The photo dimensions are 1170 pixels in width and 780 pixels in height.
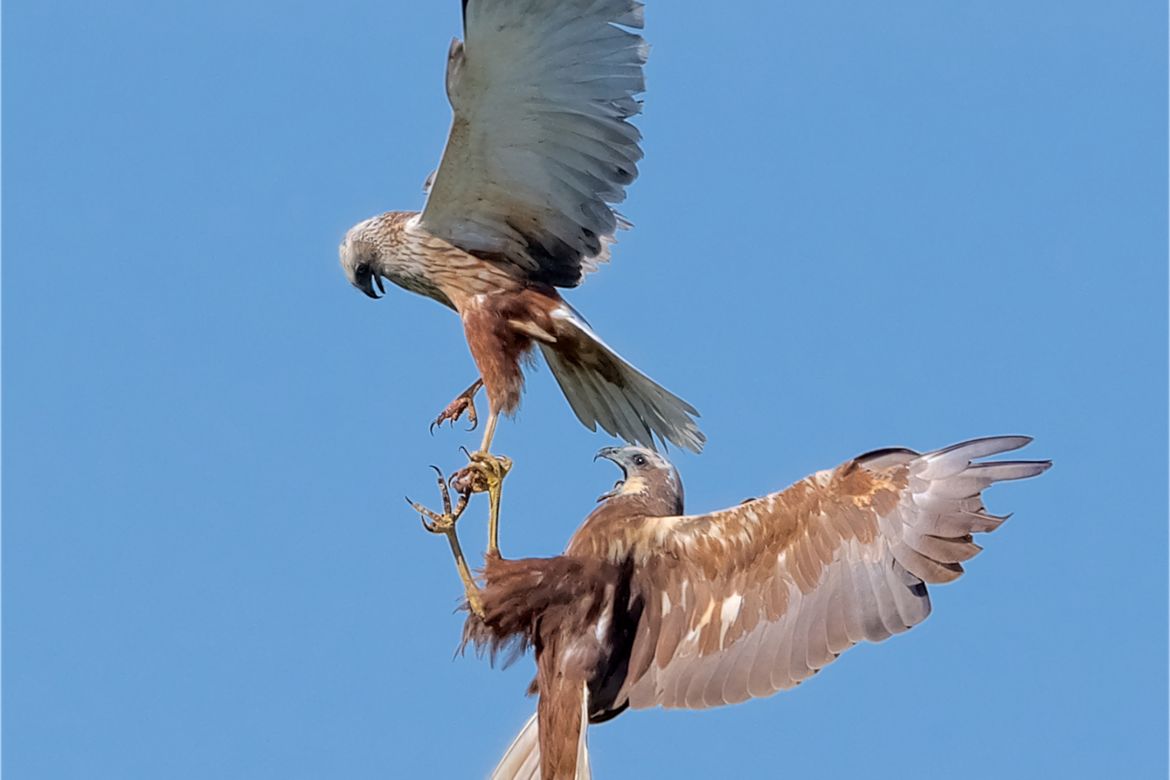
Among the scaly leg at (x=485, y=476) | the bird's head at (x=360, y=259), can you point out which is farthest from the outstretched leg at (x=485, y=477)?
the bird's head at (x=360, y=259)

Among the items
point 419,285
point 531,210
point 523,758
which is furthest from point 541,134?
point 523,758

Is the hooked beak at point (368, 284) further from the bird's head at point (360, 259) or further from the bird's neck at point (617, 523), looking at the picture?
the bird's neck at point (617, 523)

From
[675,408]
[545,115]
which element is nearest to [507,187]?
[545,115]

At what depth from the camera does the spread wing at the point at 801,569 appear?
24.6 feet

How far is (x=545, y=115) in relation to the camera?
8.34 meters

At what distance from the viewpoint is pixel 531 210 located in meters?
8.81

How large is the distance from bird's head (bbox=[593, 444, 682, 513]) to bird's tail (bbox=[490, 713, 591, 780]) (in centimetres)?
99

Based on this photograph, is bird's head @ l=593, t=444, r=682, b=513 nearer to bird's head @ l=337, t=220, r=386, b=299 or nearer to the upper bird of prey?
the upper bird of prey

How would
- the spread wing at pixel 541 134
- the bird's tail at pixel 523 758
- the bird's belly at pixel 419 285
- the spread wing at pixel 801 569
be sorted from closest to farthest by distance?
the spread wing at pixel 801 569 → the spread wing at pixel 541 134 → the bird's tail at pixel 523 758 → the bird's belly at pixel 419 285

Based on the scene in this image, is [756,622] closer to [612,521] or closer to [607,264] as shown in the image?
[612,521]

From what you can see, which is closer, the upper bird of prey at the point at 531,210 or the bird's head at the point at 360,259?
the upper bird of prey at the point at 531,210

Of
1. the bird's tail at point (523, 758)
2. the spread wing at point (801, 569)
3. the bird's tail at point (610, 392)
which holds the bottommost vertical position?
the bird's tail at point (523, 758)

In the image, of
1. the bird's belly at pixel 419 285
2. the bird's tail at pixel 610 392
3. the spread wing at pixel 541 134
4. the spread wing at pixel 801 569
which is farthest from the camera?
the bird's belly at pixel 419 285

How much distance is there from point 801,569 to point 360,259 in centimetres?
252
